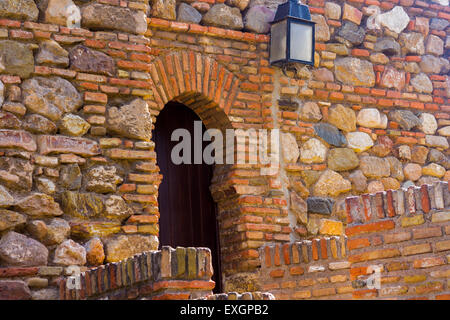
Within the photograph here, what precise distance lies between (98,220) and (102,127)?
0.61 meters

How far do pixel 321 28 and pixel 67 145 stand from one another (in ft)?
8.90

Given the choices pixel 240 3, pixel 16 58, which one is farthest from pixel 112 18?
pixel 240 3

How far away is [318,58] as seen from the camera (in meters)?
7.09

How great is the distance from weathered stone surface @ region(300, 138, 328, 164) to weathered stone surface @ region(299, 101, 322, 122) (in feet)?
0.58

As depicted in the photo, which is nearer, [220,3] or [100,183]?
[100,183]

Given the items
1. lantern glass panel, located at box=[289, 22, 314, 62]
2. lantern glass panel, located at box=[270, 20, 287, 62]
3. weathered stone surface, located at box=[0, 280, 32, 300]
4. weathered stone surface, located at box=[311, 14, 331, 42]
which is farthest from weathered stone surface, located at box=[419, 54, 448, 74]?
weathered stone surface, located at box=[0, 280, 32, 300]

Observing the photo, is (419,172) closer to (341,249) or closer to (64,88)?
(341,249)

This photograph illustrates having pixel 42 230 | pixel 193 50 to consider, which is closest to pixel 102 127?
pixel 42 230

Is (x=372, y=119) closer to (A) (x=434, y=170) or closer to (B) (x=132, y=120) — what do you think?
(A) (x=434, y=170)

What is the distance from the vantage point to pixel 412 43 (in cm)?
759

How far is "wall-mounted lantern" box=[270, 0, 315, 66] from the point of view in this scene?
6660 millimetres

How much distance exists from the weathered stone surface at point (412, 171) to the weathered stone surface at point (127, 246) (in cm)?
271

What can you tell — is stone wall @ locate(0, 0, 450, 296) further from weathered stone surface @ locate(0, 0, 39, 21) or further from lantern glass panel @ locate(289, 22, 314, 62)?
lantern glass panel @ locate(289, 22, 314, 62)

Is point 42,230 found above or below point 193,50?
below
